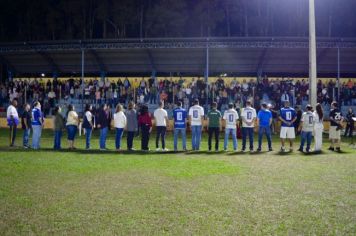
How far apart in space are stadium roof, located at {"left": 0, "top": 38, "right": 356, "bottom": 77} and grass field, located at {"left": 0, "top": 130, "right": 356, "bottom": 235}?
755 inches

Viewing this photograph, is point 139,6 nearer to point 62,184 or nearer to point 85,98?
point 85,98

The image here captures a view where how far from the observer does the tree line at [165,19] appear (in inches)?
1925

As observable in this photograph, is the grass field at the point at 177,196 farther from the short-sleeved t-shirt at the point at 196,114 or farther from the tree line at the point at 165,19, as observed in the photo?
the tree line at the point at 165,19

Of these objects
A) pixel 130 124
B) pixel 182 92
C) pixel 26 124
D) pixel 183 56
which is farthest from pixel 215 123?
pixel 183 56

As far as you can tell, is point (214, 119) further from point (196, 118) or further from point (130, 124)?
point (130, 124)

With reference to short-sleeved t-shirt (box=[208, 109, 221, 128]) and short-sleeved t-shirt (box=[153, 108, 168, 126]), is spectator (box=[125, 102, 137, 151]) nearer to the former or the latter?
short-sleeved t-shirt (box=[153, 108, 168, 126])

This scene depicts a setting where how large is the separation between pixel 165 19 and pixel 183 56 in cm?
1083

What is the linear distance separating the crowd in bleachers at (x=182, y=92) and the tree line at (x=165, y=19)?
42.9ft

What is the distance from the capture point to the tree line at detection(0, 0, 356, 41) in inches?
1925

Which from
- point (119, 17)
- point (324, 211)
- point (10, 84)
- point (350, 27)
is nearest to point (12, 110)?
point (324, 211)

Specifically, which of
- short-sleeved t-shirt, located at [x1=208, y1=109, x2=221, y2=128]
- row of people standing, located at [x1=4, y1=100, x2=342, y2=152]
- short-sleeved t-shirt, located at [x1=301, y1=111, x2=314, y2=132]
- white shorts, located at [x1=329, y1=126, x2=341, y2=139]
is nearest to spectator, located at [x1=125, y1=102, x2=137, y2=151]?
row of people standing, located at [x1=4, y1=100, x2=342, y2=152]

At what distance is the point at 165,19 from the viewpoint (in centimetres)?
4728

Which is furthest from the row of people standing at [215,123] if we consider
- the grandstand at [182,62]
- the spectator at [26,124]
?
the grandstand at [182,62]

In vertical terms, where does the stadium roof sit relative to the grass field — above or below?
above
